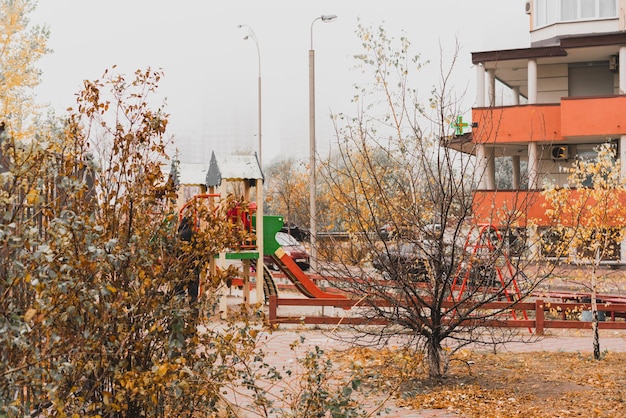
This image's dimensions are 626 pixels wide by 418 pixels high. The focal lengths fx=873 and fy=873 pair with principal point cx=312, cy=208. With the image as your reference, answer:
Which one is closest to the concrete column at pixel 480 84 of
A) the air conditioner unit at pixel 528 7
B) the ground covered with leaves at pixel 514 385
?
the air conditioner unit at pixel 528 7

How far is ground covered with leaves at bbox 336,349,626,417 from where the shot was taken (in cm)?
870

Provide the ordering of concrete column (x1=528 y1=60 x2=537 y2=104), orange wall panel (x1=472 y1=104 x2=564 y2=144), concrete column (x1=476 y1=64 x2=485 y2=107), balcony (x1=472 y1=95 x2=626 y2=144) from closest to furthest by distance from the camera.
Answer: balcony (x1=472 y1=95 x2=626 y2=144) < orange wall panel (x1=472 y1=104 x2=564 y2=144) < concrete column (x1=528 y1=60 x2=537 y2=104) < concrete column (x1=476 y1=64 x2=485 y2=107)

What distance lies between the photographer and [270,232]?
18.4m

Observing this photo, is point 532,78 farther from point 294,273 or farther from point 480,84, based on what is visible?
point 294,273

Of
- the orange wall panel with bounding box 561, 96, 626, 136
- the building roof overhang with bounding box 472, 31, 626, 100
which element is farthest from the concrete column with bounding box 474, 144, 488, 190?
the building roof overhang with bounding box 472, 31, 626, 100

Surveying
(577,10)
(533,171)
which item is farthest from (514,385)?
(577,10)

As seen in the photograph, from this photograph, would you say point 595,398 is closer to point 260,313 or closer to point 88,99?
point 260,313

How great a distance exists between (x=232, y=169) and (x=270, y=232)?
63.5 inches

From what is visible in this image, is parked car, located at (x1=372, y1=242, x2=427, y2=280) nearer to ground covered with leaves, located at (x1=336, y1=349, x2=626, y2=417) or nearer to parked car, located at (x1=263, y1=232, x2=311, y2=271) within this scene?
ground covered with leaves, located at (x1=336, y1=349, x2=626, y2=417)

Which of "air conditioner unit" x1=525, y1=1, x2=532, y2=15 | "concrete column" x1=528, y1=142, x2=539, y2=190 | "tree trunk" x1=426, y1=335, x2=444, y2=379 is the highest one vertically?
"air conditioner unit" x1=525, y1=1, x2=532, y2=15

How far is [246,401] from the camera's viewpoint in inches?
363

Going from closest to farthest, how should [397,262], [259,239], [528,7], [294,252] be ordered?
[397,262] → [259,239] → [294,252] → [528,7]

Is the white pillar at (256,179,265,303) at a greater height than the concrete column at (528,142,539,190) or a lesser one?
lesser

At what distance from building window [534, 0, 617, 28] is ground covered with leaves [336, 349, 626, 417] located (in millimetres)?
23864
